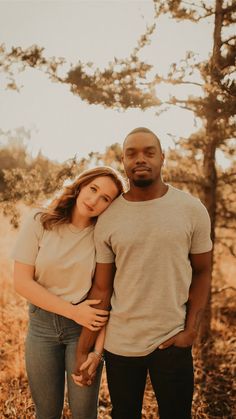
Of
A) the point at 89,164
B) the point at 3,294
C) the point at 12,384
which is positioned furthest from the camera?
the point at 3,294

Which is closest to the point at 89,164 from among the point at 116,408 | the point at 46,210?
the point at 46,210

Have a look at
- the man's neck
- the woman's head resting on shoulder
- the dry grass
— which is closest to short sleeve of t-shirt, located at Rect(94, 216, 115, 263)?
the woman's head resting on shoulder

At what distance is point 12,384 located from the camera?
14.0 feet

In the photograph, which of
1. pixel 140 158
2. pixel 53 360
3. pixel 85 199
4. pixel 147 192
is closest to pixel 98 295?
pixel 53 360

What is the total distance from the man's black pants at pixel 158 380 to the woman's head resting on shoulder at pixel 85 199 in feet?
2.81

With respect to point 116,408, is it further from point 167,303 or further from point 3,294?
point 3,294

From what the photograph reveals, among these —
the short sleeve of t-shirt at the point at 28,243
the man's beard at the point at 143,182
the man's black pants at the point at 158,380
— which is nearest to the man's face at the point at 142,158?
the man's beard at the point at 143,182

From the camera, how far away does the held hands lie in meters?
2.43

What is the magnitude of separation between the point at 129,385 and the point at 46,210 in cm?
118

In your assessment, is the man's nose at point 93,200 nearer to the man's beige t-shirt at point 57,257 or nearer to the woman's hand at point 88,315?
the man's beige t-shirt at point 57,257

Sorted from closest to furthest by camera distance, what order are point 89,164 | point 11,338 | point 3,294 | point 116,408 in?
point 116,408, point 89,164, point 11,338, point 3,294

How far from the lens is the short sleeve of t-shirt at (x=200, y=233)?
2.45 meters

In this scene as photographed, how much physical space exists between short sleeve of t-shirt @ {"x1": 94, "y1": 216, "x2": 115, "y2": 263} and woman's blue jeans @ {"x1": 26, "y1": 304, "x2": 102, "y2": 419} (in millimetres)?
447

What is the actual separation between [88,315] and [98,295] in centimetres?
14
